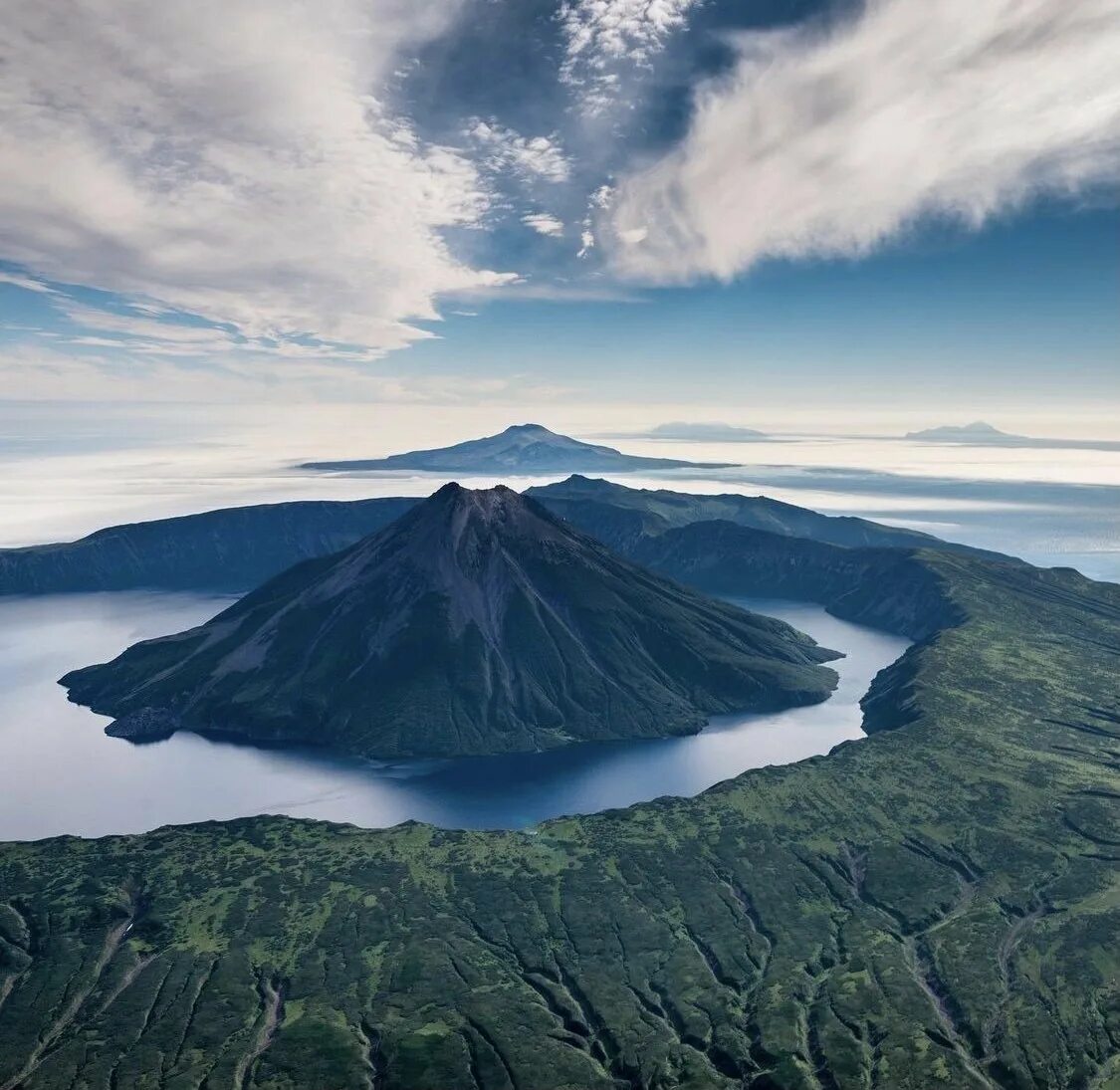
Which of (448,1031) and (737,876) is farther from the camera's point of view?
(737,876)

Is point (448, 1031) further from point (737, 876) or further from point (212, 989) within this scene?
point (737, 876)

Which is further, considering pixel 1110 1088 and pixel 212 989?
pixel 212 989

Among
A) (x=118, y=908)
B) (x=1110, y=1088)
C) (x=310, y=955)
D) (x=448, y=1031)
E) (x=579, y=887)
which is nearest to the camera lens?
(x=1110, y=1088)

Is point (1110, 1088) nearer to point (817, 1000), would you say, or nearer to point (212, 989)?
point (817, 1000)

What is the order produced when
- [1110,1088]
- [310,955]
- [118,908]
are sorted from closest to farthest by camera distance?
[1110,1088] < [310,955] < [118,908]

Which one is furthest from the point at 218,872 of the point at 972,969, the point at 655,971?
the point at 972,969

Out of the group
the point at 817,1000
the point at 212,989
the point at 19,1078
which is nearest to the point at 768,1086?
the point at 817,1000

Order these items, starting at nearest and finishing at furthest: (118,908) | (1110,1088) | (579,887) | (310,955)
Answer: (1110,1088)
(310,955)
(118,908)
(579,887)

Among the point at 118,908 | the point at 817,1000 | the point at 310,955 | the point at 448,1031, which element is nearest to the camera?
the point at 448,1031
